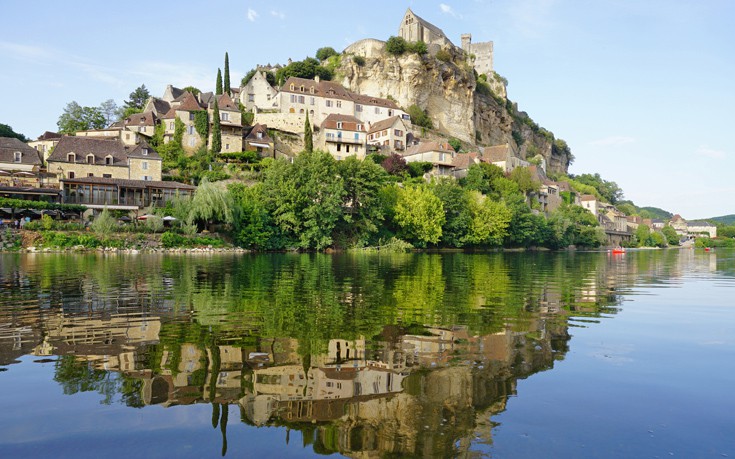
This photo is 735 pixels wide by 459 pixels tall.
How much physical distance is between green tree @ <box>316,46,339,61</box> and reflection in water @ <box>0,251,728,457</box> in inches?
4047

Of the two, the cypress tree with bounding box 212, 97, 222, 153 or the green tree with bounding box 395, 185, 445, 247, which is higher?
the cypress tree with bounding box 212, 97, 222, 153

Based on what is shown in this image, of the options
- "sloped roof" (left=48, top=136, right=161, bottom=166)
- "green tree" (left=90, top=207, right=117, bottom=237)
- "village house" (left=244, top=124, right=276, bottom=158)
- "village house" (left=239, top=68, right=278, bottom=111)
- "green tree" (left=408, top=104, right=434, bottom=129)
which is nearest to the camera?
"green tree" (left=90, top=207, right=117, bottom=237)

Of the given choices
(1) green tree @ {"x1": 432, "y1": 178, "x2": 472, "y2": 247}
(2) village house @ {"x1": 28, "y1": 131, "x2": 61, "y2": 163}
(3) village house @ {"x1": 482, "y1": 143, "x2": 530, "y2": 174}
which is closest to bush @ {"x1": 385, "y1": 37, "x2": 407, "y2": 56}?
(3) village house @ {"x1": 482, "y1": 143, "x2": 530, "y2": 174}

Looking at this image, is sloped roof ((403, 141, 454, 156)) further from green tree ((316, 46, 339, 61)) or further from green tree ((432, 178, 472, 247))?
green tree ((316, 46, 339, 61))

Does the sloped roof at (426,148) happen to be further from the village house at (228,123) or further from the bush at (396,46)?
the village house at (228,123)

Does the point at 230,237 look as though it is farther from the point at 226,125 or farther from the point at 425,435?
the point at 425,435

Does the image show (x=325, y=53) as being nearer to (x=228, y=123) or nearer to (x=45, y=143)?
(x=228, y=123)

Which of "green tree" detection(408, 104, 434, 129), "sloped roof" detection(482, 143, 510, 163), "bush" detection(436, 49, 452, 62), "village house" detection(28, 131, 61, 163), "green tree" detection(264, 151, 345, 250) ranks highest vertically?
"bush" detection(436, 49, 452, 62)

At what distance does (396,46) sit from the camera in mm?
102062

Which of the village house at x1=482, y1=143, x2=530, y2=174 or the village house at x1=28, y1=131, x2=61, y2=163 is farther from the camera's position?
the village house at x1=482, y1=143, x2=530, y2=174

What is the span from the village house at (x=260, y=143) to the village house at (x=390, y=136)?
19.6 m

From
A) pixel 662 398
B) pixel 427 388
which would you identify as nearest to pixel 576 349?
pixel 662 398

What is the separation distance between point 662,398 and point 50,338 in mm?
10477

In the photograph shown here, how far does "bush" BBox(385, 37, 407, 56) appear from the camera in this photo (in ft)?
335
